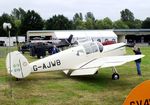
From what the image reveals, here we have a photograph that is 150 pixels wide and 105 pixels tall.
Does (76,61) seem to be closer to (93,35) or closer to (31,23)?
(93,35)

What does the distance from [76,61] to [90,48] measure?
1.06 m

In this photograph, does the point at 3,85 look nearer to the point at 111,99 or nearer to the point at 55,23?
the point at 111,99

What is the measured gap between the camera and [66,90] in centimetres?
1258

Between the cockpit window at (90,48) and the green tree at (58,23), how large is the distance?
334 ft

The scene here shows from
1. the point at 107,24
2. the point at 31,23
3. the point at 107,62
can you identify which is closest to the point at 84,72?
the point at 107,62

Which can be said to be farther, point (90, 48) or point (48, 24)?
point (48, 24)

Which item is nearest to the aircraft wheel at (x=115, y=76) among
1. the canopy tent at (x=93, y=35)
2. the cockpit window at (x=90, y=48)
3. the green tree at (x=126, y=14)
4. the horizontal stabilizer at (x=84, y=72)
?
the horizontal stabilizer at (x=84, y=72)

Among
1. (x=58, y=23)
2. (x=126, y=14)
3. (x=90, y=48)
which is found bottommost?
(x=90, y=48)

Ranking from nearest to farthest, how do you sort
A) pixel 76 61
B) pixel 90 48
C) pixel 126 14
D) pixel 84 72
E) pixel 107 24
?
pixel 84 72, pixel 76 61, pixel 90 48, pixel 107 24, pixel 126 14

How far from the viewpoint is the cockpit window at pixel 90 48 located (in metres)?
16.4

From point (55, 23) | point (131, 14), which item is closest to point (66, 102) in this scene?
point (55, 23)

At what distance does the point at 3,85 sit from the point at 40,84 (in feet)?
4.75

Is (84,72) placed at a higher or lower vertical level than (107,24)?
lower

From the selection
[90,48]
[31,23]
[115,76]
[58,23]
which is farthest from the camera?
[58,23]
